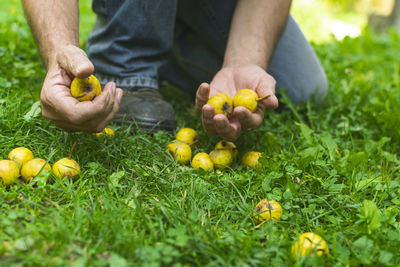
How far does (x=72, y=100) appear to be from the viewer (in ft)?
6.03

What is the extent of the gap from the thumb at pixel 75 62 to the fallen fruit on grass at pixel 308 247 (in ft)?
4.11

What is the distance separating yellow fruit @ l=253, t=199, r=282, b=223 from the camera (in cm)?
177

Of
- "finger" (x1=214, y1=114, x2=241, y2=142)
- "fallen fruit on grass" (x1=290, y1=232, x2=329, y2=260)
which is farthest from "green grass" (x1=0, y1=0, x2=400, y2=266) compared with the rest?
"finger" (x1=214, y1=114, x2=241, y2=142)

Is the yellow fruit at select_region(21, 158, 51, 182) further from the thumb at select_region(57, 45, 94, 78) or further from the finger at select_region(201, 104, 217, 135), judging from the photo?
the finger at select_region(201, 104, 217, 135)

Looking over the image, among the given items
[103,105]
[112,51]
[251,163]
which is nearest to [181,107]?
[112,51]

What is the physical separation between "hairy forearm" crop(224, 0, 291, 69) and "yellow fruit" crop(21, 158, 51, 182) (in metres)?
1.49

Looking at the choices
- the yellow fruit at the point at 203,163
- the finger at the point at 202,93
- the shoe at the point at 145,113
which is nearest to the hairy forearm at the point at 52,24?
the shoe at the point at 145,113

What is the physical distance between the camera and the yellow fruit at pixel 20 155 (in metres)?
1.95

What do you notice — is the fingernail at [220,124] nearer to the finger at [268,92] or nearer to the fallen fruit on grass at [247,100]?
the fallen fruit on grass at [247,100]

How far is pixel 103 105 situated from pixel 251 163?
0.97 meters

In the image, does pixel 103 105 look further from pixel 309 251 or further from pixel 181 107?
pixel 181 107

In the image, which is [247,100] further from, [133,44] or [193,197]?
[133,44]

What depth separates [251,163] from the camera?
90.0 inches

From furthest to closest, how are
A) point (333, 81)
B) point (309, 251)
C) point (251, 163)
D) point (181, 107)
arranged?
point (333, 81)
point (181, 107)
point (251, 163)
point (309, 251)
